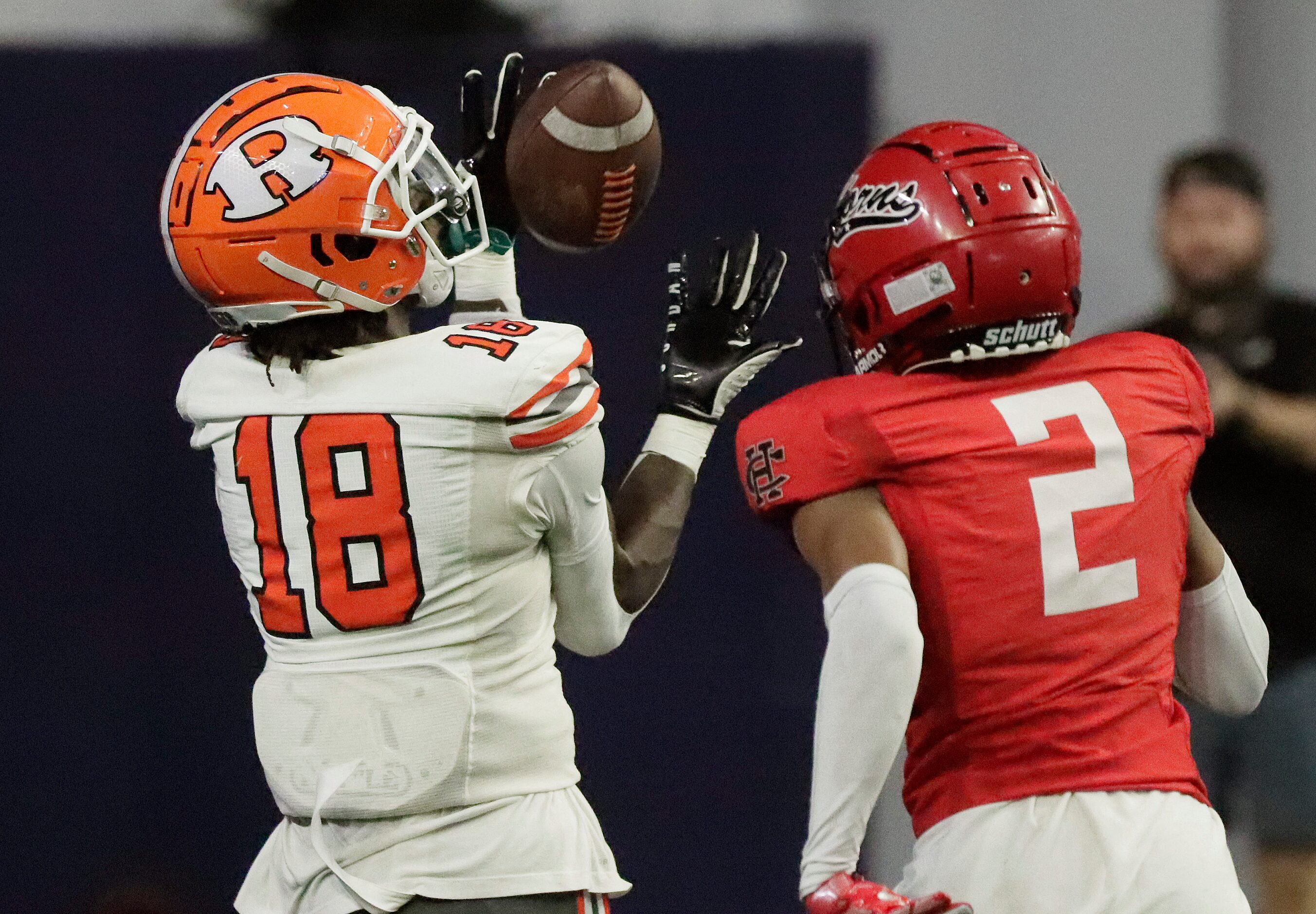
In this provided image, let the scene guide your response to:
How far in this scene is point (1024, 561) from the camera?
170 centimetres

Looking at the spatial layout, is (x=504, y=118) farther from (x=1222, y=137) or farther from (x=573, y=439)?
(x=1222, y=137)

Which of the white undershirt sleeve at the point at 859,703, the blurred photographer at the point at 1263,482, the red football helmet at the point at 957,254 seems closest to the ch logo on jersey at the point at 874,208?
the red football helmet at the point at 957,254

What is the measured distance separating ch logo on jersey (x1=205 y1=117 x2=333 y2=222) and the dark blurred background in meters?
1.69

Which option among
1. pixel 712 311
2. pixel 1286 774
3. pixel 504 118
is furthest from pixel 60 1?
pixel 1286 774

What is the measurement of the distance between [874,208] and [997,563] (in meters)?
0.42

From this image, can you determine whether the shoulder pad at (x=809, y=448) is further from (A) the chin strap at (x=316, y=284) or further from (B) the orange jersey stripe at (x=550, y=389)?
(A) the chin strap at (x=316, y=284)

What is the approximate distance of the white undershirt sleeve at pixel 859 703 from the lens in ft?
5.39

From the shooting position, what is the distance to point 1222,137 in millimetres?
3994

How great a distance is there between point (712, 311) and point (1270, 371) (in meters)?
1.61

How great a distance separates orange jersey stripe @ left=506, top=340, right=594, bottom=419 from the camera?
1.66 meters

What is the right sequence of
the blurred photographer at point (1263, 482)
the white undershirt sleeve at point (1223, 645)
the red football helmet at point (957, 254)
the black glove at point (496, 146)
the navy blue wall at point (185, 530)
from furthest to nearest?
the navy blue wall at point (185, 530)
the blurred photographer at point (1263, 482)
the black glove at point (496, 146)
the white undershirt sleeve at point (1223, 645)
the red football helmet at point (957, 254)

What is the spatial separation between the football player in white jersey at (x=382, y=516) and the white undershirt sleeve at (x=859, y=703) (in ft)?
0.81

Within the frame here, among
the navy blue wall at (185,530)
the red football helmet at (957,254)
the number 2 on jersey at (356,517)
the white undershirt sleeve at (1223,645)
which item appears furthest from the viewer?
the navy blue wall at (185,530)

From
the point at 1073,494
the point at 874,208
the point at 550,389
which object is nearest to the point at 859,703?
the point at 1073,494
